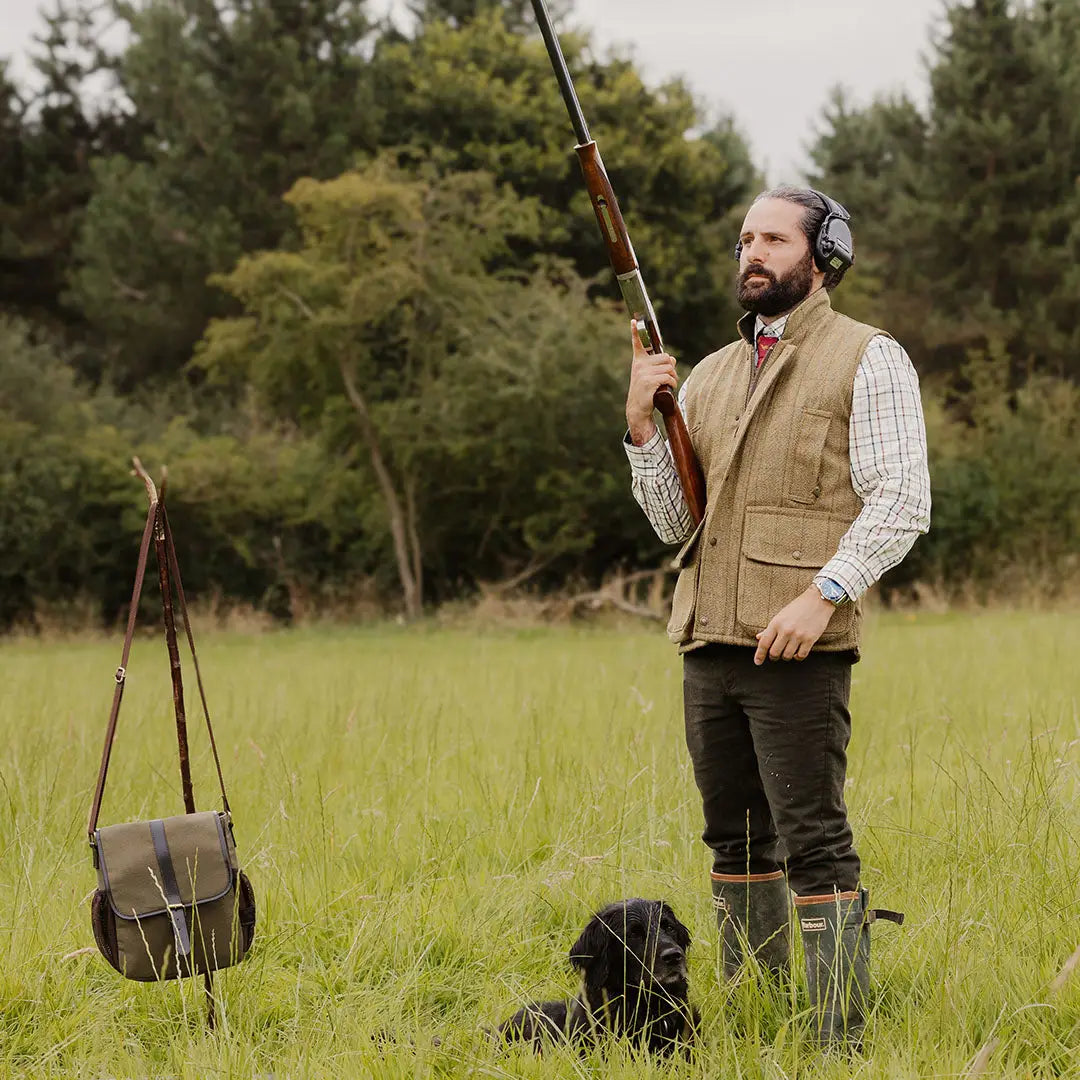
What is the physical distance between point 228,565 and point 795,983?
19.5 meters

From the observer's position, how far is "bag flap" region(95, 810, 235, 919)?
118 inches

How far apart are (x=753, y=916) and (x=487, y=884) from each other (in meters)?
1.12

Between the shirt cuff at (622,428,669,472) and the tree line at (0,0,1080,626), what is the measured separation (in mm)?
15100

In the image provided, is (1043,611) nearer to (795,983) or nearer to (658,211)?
(658,211)

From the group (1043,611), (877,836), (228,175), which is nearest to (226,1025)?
(877,836)

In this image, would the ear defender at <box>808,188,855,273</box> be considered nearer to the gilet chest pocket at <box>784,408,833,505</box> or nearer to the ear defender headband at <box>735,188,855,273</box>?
the ear defender headband at <box>735,188,855,273</box>

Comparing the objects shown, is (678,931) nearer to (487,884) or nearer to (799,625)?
(799,625)

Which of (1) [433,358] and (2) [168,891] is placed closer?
(2) [168,891]

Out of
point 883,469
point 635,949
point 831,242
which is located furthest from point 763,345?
point 635,949

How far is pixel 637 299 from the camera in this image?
→ 3459mm

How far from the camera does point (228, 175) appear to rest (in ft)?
A: 87.5

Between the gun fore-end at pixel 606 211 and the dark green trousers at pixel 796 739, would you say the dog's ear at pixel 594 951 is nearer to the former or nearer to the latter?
the dark green trousers at pixel 796 739

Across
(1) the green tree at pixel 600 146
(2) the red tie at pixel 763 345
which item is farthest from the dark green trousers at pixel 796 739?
(1) the green tree at pixel 600 146

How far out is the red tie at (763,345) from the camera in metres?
3.39
